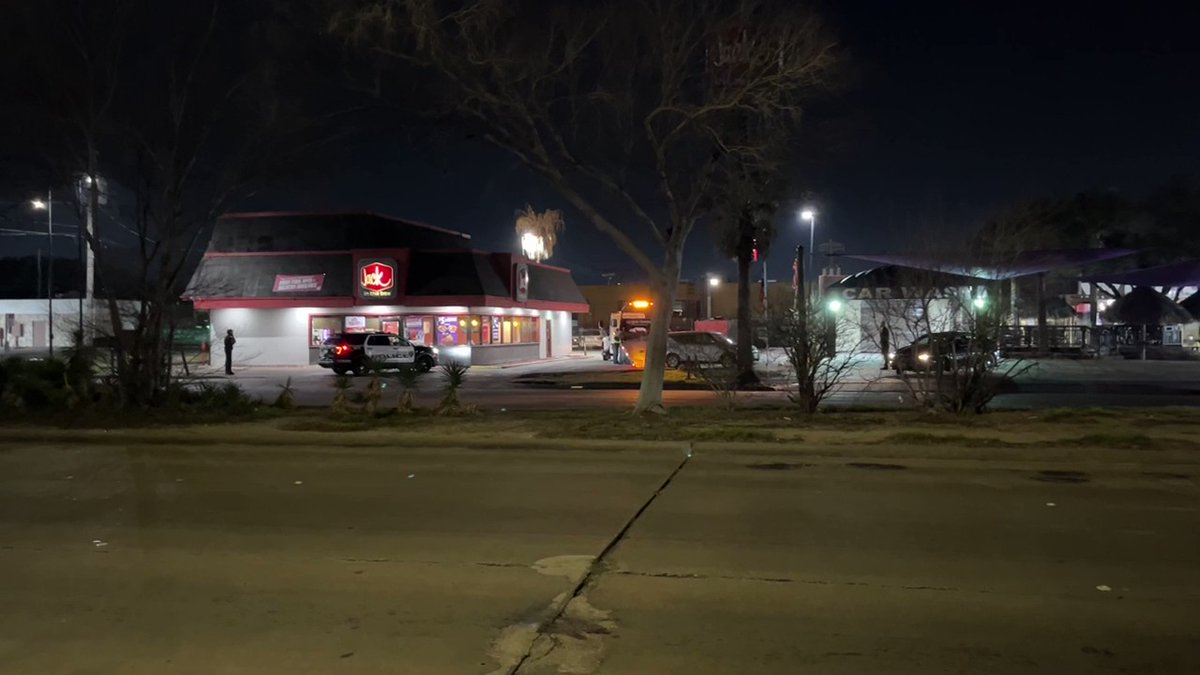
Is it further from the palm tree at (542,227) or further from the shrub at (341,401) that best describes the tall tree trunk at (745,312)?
the palm tree at (542,227)

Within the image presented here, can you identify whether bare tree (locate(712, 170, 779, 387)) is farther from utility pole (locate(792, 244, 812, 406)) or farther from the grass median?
the grass median

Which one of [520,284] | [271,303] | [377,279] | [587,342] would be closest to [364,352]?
[377,279]

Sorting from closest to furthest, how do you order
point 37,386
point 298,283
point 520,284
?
point 37,386, point 298,283, point 520,284

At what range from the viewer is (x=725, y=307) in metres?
100

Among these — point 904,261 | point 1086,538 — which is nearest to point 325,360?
point 904,261

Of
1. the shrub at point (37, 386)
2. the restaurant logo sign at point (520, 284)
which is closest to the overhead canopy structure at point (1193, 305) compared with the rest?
the restaurant logo sign at point (520, 284)

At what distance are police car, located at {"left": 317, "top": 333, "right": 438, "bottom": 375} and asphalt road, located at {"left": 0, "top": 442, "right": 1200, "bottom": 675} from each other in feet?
73.9

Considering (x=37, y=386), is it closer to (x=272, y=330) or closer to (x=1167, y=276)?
(x=272, y=330)

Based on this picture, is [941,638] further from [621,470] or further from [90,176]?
[90,176]

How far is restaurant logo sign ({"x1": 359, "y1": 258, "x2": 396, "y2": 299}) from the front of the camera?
39375 mm

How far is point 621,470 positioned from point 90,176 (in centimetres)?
1136

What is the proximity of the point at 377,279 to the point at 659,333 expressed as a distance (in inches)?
966

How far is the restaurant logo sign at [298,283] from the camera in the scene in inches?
1586

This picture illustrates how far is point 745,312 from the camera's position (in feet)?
85.0
